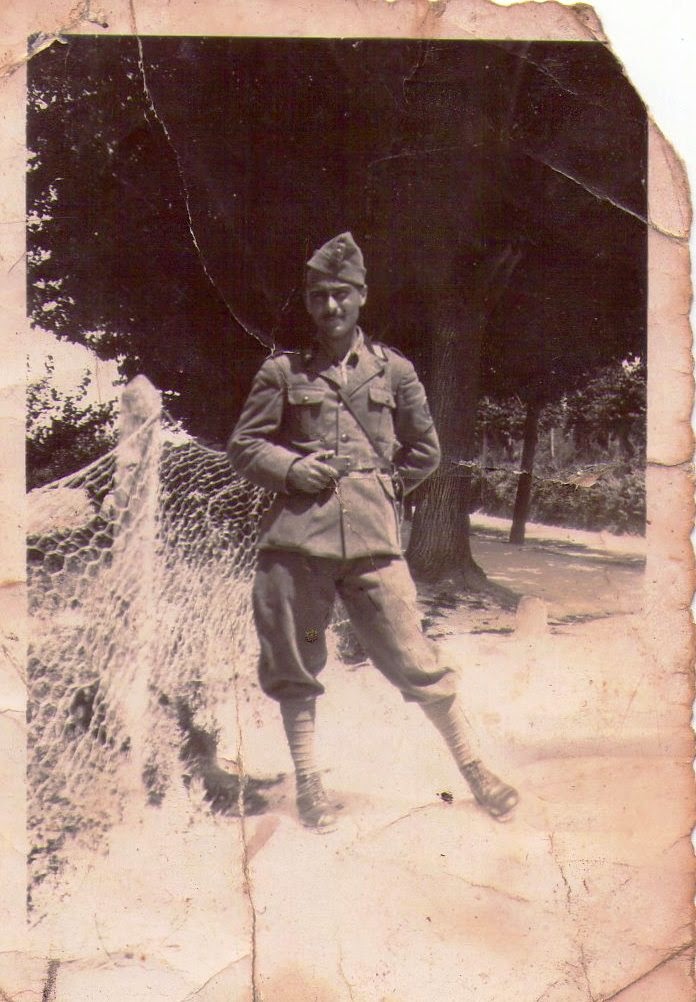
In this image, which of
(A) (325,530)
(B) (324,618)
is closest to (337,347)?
(A) (325,530)

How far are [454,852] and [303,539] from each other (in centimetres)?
108

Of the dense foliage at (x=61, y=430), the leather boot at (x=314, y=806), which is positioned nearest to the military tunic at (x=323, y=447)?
the dense foliage at (x=61, y=430)

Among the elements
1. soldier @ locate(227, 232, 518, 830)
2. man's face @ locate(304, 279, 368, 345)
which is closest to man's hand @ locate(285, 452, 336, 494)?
soldier @ locate(227, 232, 518, 830)

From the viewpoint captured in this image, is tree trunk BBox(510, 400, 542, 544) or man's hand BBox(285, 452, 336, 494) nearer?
man's hand BBox(285, 452, 336, 494)

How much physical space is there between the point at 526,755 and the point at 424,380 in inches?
48.2

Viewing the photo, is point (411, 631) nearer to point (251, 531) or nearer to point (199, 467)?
point (251, 531)

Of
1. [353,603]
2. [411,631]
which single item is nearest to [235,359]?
[353,603]

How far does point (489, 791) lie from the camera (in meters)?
2.69

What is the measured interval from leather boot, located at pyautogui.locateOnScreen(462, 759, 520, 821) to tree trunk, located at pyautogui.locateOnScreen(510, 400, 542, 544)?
0.73 meters

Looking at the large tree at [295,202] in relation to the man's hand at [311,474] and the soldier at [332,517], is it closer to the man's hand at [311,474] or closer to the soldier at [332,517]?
the soldier at [332,517]

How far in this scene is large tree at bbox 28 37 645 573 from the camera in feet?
8.76

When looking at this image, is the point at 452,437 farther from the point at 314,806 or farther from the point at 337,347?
the point at 314,806

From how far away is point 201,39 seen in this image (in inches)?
106

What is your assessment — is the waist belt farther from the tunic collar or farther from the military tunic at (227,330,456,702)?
the tunic collar
